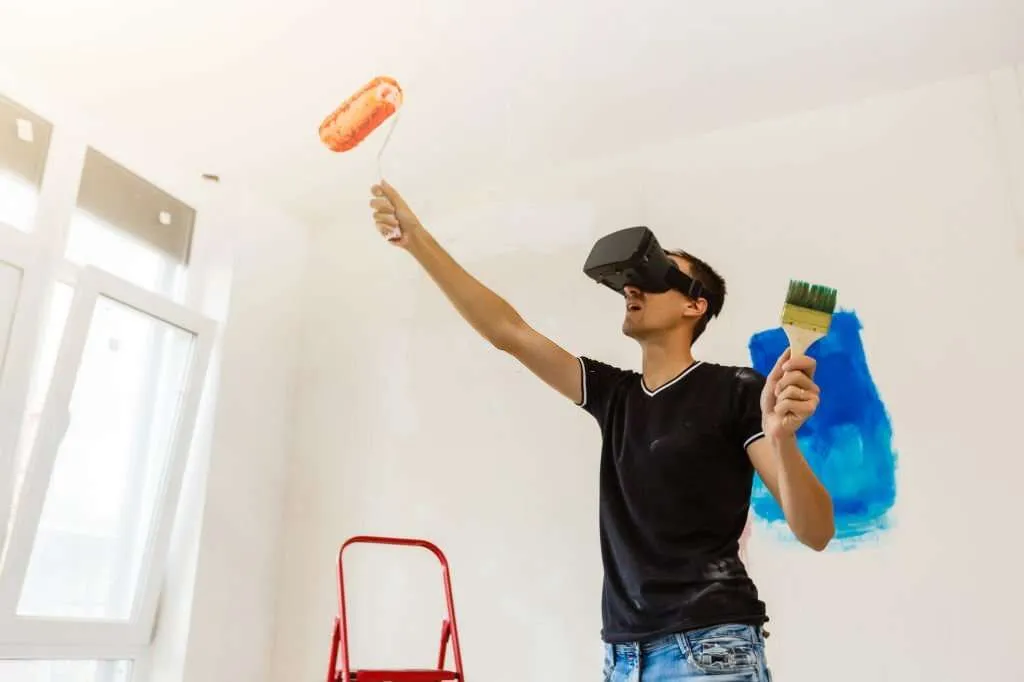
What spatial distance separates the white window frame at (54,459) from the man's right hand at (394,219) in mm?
1155

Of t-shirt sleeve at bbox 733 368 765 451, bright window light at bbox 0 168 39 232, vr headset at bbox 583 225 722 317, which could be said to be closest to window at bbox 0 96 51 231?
bright window light at bbox 0 168 39 232

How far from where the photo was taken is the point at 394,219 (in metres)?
1.66

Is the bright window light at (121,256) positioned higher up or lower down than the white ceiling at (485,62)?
lower down

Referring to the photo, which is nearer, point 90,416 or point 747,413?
point 747,413

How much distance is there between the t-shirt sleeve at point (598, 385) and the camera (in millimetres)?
1642

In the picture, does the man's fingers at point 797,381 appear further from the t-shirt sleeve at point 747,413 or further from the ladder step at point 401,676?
the ladder step at point 401,676

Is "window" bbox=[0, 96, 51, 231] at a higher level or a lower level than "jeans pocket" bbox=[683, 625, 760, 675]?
higher

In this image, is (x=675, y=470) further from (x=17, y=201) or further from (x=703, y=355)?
(x=17, y=201)

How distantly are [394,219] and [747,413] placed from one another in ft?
2.48

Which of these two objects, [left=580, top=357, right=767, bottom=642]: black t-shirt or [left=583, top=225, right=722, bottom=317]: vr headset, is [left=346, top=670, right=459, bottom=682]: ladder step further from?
[left=583, top=225, right=722, bottom=317]: vr headset

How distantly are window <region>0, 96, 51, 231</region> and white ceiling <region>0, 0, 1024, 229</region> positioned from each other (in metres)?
0.13

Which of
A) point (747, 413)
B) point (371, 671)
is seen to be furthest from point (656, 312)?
point (371, 671)

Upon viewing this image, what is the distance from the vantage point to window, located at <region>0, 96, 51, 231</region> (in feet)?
7.60

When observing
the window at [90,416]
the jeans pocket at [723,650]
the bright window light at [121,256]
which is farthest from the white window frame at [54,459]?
the jeans pocket at [723,650]
